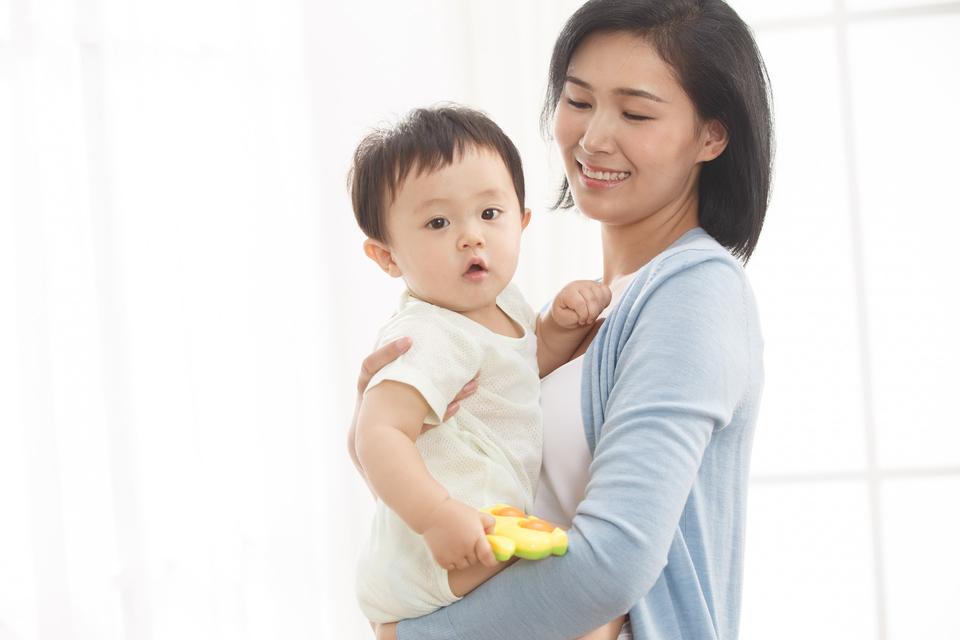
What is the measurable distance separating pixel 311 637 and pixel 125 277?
1203mm

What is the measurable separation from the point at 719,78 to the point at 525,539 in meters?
0.73

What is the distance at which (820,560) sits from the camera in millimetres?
2938

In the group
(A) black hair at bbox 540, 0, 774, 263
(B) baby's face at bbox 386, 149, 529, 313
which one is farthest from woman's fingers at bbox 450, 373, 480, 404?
(A) black hair at bbox 540, 0, 774, 263

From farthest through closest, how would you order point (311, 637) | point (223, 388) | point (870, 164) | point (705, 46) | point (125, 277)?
point (870, 164) → point (311, 637) → point (223, 388) → point (125, 277) → point (705, 46)

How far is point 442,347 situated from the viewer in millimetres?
1245

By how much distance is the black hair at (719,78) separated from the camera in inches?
55.2

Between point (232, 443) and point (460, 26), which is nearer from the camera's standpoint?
point (232, 443)

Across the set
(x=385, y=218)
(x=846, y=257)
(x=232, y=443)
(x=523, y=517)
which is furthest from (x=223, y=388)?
(x=846, y=257)

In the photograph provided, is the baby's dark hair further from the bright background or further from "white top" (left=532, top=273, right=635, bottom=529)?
the bright background

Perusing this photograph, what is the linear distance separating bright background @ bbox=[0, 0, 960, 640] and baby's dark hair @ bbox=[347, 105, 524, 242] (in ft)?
2.49

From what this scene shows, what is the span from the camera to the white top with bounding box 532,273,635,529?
4.27 feet

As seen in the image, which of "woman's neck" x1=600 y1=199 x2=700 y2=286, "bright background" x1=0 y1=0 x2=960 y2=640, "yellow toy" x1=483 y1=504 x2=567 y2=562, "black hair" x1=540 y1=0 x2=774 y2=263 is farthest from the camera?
"bright background" x1=0 y1=0 x2=960 y2=640

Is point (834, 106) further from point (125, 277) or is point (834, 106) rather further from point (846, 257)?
point (125, 277)

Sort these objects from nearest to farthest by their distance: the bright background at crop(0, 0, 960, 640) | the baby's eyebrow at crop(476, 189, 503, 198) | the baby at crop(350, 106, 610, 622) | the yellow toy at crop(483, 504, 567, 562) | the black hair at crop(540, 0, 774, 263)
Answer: the yellow toy at crop(483, 504, 567, 562) → the baby at crop(350, 106, 610, 622) → the baby's eyebrow at crop(476, 189, 503, 198) → the black hair at crop(540, 0, 774, 263) → the bright background at crop(0, 0, 960, 640)
